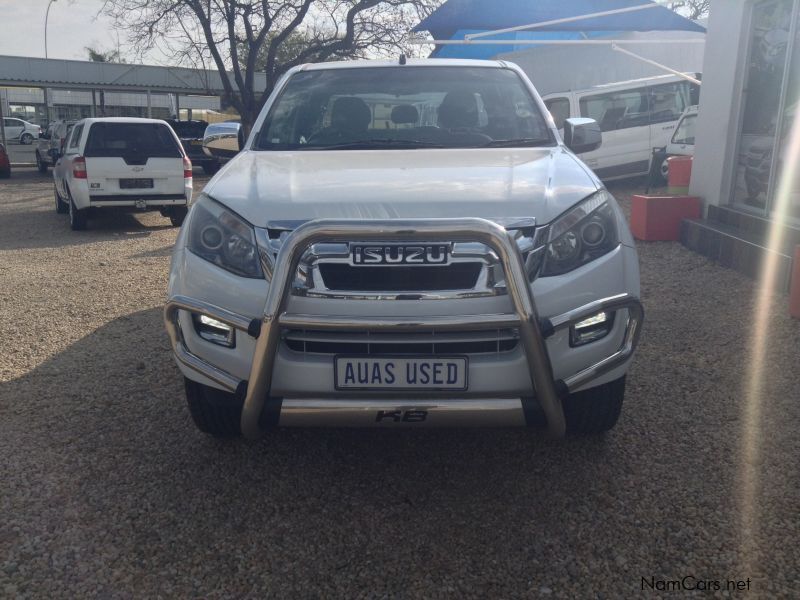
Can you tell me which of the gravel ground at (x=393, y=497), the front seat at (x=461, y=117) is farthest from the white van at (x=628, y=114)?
the front seat at (x=461, y=117)

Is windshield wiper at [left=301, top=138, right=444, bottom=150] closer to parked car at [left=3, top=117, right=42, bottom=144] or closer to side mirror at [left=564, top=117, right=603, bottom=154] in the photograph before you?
side mirror at [left=564, top=117, right=603, bottom=154]

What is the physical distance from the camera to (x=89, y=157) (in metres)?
10.9

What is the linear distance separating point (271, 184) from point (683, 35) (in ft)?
53.4

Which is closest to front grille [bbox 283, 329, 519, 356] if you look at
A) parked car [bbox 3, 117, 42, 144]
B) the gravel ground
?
the gravel ground

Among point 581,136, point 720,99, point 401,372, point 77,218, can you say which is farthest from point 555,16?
point 401,372

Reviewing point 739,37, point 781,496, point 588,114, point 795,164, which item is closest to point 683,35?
point 588,114

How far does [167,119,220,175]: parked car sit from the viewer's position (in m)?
21.1

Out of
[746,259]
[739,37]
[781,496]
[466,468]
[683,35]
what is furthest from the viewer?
[683,35]

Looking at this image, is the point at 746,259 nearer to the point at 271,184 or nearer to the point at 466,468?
the point at 466,468

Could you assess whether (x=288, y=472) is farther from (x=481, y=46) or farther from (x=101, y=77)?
(x=101, y=77)

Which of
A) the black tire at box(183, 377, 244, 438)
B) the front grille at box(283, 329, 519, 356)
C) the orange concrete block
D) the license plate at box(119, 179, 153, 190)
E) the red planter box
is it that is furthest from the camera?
the license plate at box(119, 179, 153, 190)

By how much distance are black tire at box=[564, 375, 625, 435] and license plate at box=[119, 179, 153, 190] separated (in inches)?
365

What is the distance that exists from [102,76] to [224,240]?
29.6 m

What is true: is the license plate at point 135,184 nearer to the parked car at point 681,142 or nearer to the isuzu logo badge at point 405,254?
the parked car at point 681,142
